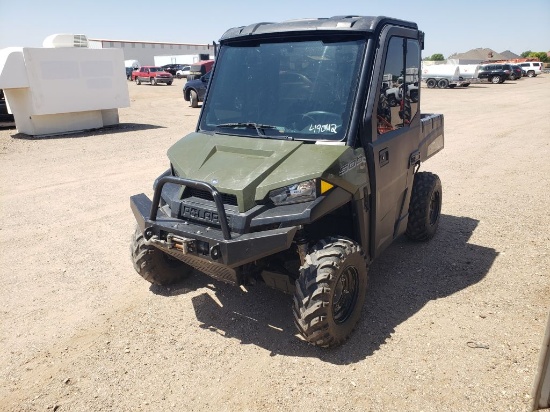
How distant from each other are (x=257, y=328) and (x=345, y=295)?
0.83 metres

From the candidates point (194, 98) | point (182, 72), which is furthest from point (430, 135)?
point (182, 72)

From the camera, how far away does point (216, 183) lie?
11.3 ft

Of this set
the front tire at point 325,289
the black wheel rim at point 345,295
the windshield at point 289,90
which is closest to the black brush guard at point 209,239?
the front tire at point 325,289

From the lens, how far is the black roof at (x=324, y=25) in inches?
146

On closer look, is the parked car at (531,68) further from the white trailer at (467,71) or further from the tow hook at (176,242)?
the tow hook at (176,242)

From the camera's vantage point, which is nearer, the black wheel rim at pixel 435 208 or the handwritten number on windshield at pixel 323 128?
the handwritten number on windshield at pixel 323 128

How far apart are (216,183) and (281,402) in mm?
1626

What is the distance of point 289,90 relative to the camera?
3.91 metres

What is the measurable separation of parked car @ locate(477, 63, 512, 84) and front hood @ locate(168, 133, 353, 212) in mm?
42631

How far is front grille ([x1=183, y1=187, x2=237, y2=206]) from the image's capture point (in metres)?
3.39

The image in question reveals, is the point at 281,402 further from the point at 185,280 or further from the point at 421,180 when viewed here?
the point at 421,180

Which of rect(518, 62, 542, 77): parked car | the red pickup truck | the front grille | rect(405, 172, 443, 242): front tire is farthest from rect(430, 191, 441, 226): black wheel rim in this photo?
rect(518, 62, 542, 77): parked car

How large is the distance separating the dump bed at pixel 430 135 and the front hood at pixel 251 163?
210cm

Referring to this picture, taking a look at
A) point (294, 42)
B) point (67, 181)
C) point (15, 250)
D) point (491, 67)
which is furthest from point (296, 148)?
point (491, 67)
